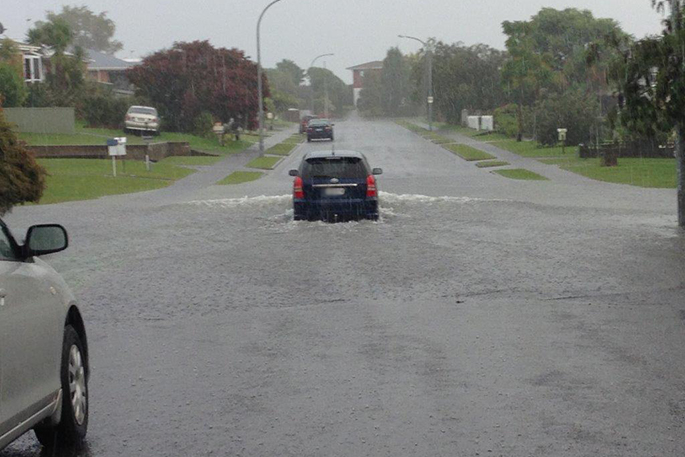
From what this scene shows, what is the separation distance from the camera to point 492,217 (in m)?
23.3

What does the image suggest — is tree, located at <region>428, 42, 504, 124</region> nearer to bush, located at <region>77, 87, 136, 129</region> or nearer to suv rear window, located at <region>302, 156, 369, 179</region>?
bush, located at <region>77, 87, 136, 129</region>

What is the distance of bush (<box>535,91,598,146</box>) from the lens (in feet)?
184

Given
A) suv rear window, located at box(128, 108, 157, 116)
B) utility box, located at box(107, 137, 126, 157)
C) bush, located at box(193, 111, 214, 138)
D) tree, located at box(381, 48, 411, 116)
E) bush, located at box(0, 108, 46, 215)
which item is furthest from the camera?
tree, located at box(381, 48, 411, 116)

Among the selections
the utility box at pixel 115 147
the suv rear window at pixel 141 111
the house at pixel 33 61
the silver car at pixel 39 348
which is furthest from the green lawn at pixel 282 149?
the silver car at pixel 39 348

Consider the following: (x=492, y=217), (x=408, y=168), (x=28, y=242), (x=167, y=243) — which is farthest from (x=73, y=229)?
(x=408, y=168)

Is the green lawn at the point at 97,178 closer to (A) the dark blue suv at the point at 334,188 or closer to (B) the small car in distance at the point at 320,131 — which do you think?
(A) the dark blue suv at the point at 334,188

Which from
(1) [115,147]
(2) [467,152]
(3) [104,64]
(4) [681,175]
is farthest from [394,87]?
(4) [681,175]

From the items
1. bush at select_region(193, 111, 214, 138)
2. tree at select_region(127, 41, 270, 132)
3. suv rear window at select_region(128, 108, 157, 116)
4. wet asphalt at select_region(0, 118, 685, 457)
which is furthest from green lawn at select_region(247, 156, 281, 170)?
wet asphalt at select_region(0, 118, 685, 457)

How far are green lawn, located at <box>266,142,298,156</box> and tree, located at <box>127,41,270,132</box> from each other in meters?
2.77

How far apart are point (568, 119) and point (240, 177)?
74.9 ft

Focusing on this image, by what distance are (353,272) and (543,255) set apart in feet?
10.8

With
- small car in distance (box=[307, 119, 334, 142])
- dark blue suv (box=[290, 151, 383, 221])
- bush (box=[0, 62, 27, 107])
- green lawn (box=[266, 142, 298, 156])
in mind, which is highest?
bush (box=[0, 62, 27, 107])

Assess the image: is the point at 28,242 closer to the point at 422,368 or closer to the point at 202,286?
the point at 422,368

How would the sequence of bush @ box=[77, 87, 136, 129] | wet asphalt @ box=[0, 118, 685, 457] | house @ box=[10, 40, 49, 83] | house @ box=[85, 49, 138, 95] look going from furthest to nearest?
house @ box=[85, 49, 138, 95] < house @ box=[10, 40, 49, 83] < bush @ box=[77, 87, 136, 129] < wet asphalt @ box=[0, 118, 685, 457]
